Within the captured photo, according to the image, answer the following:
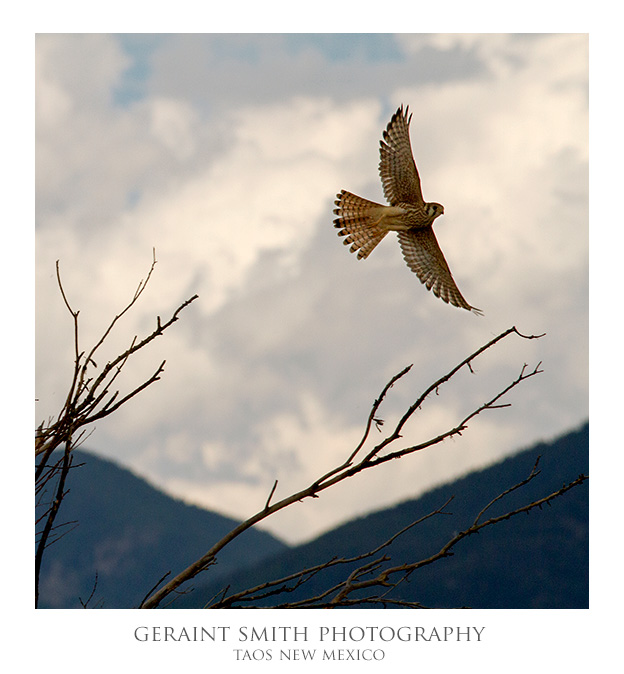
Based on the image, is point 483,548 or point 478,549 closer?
point 483,548

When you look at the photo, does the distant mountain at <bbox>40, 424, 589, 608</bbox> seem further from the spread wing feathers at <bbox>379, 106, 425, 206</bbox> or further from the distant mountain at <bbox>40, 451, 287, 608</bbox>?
the spread wing feathers at <bbox>379, 106, 425, 206</bbox>

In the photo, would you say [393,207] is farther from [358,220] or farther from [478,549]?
[478,549]

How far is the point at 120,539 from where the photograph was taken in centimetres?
8125

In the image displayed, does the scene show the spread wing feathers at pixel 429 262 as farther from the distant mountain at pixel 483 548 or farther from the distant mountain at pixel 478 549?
the distant mountain at pixel 483 548

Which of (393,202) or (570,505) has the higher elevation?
(570,505)

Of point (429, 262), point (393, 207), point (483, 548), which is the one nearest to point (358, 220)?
point (393, 207)

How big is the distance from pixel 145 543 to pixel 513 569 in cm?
3934

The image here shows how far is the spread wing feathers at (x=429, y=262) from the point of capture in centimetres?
758

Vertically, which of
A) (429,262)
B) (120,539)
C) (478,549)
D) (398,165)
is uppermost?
(120,539)

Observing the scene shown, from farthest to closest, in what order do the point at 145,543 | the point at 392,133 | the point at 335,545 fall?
the point at 145,543 < the point at 335,545 < the point at 392,133

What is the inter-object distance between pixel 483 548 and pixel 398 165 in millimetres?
52369
